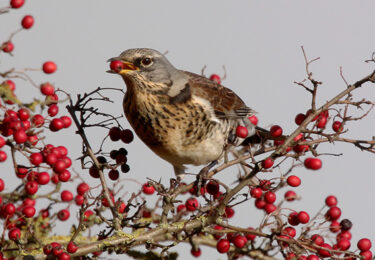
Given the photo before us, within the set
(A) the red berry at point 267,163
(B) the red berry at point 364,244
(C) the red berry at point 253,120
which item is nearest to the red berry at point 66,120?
(A) the red berry at point 267,163

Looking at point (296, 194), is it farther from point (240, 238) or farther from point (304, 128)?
point (304, 128)

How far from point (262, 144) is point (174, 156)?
1.27 m

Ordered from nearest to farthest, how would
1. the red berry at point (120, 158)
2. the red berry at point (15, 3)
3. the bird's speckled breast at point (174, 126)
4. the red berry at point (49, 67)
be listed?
the red berry at point (15, 3)
the red berry at point (49, 67)
the red berry at point (120, 158)
the bird's speckled breast at point (174, 126)

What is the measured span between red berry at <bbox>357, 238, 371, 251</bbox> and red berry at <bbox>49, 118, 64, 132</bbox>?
1.45 meters

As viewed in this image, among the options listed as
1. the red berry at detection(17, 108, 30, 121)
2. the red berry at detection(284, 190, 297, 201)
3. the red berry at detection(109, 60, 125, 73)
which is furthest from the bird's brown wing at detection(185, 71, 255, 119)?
the red berry at detection(17, 108, 30, 121)

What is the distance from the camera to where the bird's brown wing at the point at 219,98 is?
153 inches

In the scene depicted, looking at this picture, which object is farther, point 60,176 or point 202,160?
point 202,160

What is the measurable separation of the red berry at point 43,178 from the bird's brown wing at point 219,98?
153cm

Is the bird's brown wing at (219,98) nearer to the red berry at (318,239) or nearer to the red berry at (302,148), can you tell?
the red berry at (302,148)

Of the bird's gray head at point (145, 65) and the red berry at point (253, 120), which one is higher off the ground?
the red berry at point (253, 120)

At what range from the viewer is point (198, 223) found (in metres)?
2.52

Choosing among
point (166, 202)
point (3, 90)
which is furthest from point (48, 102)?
point (166, 202)

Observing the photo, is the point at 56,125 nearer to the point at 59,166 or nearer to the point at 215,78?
the point at 59,166

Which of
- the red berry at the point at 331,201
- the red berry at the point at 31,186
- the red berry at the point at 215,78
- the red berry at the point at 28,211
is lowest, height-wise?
the red berry at the point at 28,211
